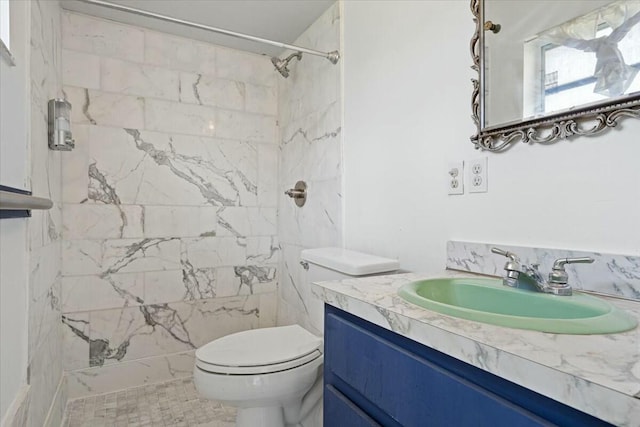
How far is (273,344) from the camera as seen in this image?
158cm

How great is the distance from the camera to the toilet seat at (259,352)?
4.47 ft

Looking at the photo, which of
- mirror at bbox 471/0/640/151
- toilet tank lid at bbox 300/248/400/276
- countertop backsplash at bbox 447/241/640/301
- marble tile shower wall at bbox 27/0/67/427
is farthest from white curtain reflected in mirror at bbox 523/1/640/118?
marble tile shower wall at bbox 27/0/67/427

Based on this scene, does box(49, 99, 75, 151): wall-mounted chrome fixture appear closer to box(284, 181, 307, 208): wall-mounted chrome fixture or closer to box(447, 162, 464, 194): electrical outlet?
box(284, 181, 307, 208): wall-mounted chrome fixture

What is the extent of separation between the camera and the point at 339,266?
1445mm

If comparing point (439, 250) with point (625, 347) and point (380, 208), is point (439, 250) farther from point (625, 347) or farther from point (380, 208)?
point (625, 347)

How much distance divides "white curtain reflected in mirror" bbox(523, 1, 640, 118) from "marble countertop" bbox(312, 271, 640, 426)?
516 mm

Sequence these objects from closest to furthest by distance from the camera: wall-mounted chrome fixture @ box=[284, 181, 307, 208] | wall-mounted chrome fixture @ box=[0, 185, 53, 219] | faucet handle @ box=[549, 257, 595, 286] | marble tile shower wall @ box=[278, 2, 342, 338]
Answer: wall-mounted chrome fixture @ box=[0, 185, 53, 219] < faucet handle @ box=[549, 257, 595, 286] < marble tile shower wall @ box=[278, 2, 342, 338] < wall-mounted chrome fixture @ box=[284, 181, 307, 208]

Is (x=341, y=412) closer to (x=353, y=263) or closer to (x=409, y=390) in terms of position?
(x=409, y=390)

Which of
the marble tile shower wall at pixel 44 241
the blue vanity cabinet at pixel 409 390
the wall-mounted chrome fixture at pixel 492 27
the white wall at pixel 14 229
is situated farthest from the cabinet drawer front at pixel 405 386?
the marble tile shower wall at pixel 44 241

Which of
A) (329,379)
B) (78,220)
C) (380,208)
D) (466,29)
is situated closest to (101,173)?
(78,220)

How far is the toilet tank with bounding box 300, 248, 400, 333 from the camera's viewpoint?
4.53 ft

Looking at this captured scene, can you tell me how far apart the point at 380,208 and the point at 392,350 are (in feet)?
3.18

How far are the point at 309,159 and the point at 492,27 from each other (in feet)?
4.40

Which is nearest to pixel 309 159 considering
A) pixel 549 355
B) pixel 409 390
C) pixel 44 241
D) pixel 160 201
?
pixel 160 201
